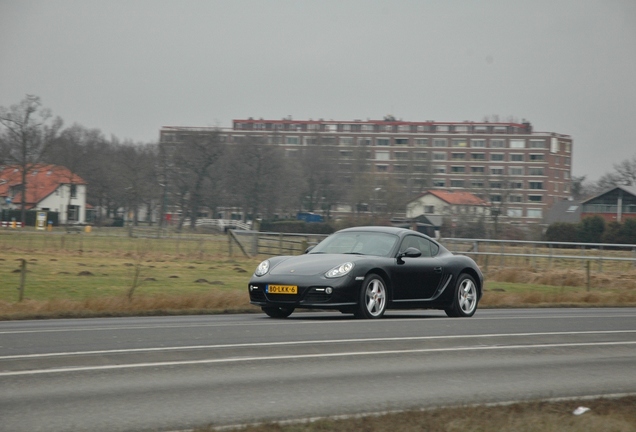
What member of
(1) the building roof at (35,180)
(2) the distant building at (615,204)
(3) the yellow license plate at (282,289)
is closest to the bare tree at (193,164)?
(1) the building roof at (35,180)

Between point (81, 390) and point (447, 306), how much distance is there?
933cm

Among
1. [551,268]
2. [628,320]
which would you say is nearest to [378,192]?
[551,268]

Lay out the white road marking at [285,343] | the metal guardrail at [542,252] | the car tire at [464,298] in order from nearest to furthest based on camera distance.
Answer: the white road marking at [285,343] → the car tire at [464,298] → the metal guardrail at [542,252]

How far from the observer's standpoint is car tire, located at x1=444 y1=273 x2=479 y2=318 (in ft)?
52.0

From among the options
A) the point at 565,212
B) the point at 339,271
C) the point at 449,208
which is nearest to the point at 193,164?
the point at 449,208

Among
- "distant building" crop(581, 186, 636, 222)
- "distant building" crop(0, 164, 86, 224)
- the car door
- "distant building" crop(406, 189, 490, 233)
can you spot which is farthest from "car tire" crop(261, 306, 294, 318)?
"distant building" crop(0, 164, 86, 224)

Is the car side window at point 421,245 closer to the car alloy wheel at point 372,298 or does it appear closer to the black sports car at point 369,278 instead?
the black sports car at point 369,278

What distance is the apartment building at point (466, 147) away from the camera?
164625 mm

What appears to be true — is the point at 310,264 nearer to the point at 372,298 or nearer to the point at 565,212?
the point at 372,298

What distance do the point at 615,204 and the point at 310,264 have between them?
94148 millimetres

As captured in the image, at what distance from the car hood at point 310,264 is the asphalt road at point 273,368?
2.53ft

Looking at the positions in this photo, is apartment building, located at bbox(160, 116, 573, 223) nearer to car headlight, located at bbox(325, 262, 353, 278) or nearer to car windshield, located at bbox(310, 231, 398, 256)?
Answer: car windshield, located at bbox(310, 231, 398, 256)

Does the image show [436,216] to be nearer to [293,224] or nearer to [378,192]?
[378,192]

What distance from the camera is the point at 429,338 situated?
11953 millimetres
